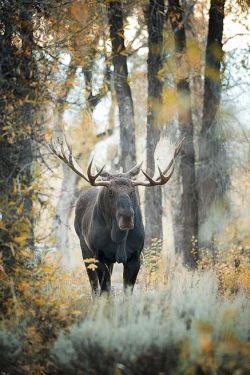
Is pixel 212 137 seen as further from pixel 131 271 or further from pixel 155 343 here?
pixel 155 343

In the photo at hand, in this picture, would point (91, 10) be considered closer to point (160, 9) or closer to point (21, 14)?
point (160, 9)

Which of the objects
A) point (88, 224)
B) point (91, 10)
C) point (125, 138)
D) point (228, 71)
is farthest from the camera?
point (228, 71)


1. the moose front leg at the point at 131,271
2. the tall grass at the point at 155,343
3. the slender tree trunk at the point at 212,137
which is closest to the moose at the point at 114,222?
the moose front leg at the point at 131,271

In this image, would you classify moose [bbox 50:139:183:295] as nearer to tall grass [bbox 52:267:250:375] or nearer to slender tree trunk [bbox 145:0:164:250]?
tall grass [bbox 52:267:250:375]

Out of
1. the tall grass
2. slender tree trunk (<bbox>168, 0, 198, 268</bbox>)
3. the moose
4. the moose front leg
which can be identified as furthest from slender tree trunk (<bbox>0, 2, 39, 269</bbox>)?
slender tree trunk (<bbox>168, 0, 198, 268</bbox>)

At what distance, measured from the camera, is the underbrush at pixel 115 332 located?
6.11 meters

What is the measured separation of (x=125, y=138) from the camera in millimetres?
14016

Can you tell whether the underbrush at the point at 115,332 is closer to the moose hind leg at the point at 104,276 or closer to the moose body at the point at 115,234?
the moose body at the point at 115,234

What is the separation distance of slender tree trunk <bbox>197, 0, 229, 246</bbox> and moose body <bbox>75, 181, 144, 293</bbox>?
4.63 m

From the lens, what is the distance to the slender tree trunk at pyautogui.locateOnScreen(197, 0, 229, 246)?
14.1m

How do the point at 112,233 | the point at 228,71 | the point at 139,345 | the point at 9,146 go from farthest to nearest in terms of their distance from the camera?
1. the point at 228,71
2. the point at 112,233
3. the point at 9,146
4. the point at 139,345

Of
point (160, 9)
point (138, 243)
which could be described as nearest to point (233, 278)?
point (138, 243)

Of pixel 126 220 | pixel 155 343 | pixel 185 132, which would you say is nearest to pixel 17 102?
pixel 126 220

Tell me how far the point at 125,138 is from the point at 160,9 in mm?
2719
